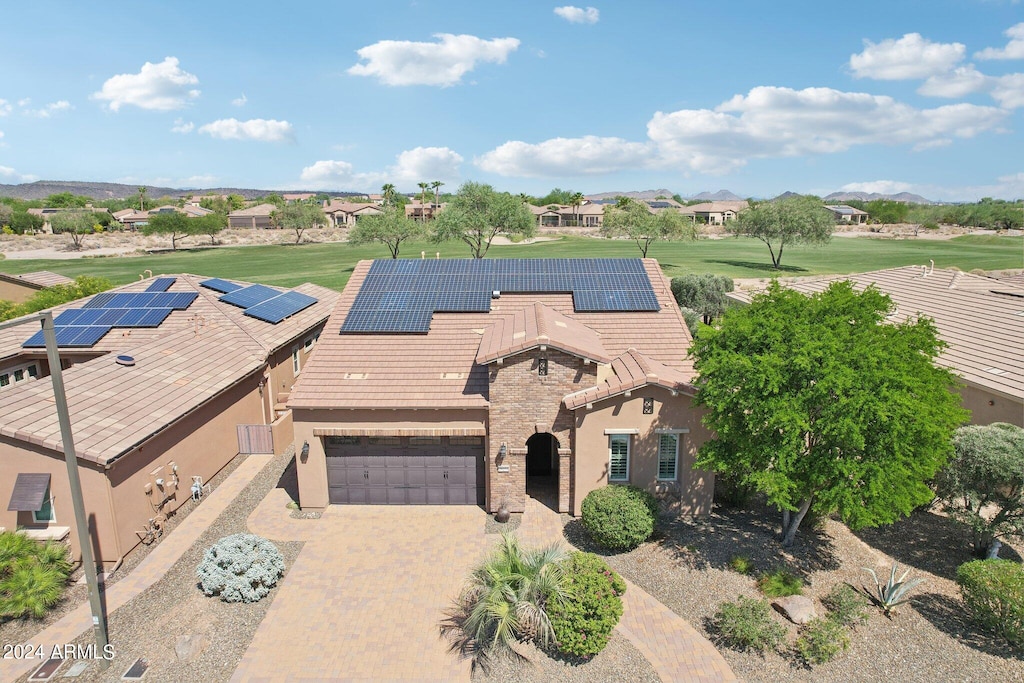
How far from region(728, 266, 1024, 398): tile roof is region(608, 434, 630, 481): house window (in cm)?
935

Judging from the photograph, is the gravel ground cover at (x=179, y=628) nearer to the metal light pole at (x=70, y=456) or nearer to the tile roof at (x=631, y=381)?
the metal light pole at (x=70, y=456)

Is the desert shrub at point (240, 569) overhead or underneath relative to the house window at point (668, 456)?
underneath

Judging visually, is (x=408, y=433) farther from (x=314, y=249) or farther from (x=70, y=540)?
(x=314, y=249)

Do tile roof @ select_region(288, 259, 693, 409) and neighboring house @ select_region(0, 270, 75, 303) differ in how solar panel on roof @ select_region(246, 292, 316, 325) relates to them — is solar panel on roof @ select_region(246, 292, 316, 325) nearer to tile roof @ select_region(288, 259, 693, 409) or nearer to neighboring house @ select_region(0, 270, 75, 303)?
tile roof @ select_region(288, 259, 693, 409)

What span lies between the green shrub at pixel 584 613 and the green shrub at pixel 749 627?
7.81 feet

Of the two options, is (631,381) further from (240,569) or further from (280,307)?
(280,307)

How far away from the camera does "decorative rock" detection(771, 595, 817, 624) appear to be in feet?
41.3

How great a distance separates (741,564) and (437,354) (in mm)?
10832

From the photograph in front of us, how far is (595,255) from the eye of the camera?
8019 cm

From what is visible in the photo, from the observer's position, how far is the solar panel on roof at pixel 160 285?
28.2 m

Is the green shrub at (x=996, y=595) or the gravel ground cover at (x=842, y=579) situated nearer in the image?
the gravel ground cover at (x=842, y=579)

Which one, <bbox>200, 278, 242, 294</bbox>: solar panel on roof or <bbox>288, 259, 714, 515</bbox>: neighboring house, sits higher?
<bbox>200, 278, 242, 294</bbox>: solar panel on roof

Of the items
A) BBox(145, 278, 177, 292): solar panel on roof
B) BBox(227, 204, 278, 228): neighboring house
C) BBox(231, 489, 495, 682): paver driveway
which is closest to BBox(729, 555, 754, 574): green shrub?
BBox(231, 489, 495, 682): paver driveway

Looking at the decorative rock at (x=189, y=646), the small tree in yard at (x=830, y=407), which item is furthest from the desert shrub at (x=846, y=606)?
the decorative rock at (x=189, y=646)
